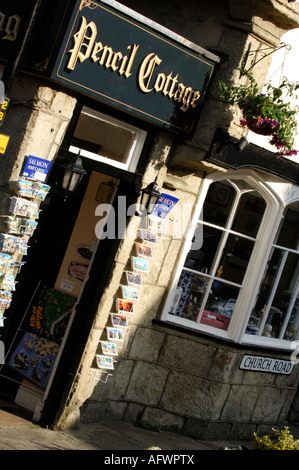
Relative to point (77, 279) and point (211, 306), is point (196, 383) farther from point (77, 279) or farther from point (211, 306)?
point (77, 279)

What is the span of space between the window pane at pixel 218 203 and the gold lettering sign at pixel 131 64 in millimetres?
1330

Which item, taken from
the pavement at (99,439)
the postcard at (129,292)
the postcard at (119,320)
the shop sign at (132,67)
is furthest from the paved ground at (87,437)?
the shop sign at (132,67)

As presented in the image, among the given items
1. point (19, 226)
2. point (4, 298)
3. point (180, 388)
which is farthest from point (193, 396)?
point (19, 226)

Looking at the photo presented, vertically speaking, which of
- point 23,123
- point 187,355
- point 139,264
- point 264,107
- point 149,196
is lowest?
point 187,355

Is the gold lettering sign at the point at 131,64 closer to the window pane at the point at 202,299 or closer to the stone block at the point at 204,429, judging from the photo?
the window pane at the point at 202,299

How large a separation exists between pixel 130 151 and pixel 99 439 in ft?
10.3

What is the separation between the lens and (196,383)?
28.7 ft

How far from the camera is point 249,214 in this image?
903cm

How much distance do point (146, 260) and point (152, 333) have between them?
37.6 inches

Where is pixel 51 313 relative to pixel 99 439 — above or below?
above

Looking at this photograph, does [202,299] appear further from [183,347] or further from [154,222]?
[154,222]

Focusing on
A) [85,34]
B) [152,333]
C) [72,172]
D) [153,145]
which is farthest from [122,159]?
[152,333]

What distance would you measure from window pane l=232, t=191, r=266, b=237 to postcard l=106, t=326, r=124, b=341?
6.76 feet
